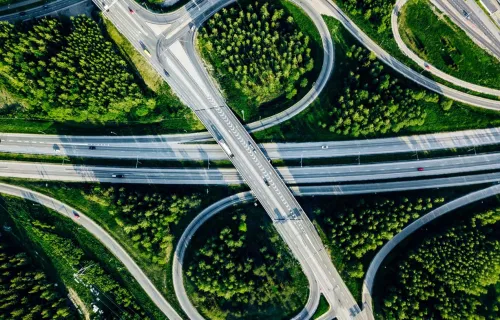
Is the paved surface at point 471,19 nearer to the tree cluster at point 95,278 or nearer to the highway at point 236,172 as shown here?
the highway at point 236,172

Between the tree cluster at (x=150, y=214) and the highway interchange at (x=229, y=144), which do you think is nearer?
the tree cluster at (x=150, y=214)

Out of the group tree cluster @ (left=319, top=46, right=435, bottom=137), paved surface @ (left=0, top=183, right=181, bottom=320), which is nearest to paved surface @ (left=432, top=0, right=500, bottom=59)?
tree cluster @ (left=319, top=46, right=435, bottom=137)

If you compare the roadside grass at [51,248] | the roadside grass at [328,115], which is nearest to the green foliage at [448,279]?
the roadside grass at [328,115]

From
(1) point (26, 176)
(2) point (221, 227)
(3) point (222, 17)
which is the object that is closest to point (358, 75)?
(3) point (222, 17)

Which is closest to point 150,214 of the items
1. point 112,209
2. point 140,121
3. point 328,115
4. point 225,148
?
point 112,209

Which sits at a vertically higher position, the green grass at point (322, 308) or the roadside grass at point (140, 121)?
the roadside grass at point (140, 121)

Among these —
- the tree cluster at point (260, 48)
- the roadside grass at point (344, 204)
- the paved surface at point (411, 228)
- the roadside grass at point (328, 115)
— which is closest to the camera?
the paved surface at point (411, 228)
